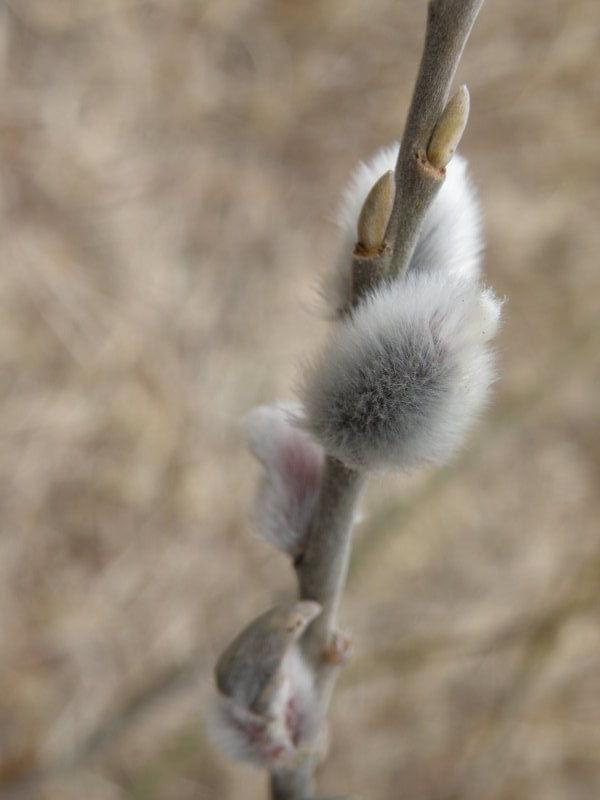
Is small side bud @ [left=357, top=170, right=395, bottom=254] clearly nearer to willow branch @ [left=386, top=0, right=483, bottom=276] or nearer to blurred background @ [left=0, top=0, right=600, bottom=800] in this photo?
willow branch @ [left=386, top=0, right=483, bottom=276]

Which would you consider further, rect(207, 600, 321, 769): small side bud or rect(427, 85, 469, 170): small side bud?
rect(207, 600, 321, 769): small side bud

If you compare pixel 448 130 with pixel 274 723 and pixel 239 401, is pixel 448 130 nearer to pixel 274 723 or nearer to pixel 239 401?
pixel 274 723

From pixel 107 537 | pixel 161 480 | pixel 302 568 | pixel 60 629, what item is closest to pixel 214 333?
pixel 161 480

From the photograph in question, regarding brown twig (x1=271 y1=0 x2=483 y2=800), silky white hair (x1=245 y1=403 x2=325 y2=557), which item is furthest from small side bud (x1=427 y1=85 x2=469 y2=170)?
silky white hair (x1=245 y1=403 x2=325 y2=557)

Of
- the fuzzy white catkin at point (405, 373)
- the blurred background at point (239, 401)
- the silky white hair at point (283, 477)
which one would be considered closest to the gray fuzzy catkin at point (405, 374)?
the fuzzy white catkin at point (405, 373)

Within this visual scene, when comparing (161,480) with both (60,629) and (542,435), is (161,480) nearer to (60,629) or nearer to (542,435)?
(60,629)

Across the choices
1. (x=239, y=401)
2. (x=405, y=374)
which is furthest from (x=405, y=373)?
(x=239, y=401)
